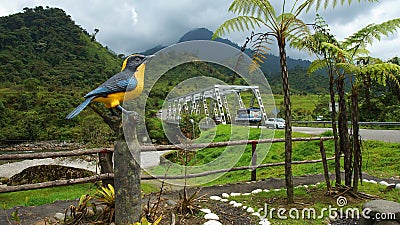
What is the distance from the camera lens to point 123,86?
A: 217 cm

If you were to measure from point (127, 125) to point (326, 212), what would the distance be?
236 cm

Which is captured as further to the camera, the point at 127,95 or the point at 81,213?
the point at 81,213

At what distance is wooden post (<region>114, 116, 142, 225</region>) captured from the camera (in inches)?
98.3

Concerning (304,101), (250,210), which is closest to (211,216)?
(250,210)

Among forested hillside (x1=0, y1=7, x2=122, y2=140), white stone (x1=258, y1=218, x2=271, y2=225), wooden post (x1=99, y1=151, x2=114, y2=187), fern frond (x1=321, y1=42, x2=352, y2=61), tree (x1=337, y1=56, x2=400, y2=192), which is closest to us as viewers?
white stone (x1=258, y1=218, x2=271, y2=225)

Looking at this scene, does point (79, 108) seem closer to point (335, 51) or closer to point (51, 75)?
point (335, 51)

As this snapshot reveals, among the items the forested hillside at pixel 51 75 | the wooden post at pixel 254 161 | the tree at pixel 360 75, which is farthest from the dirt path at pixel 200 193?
the forested hillside at pixel 51 75

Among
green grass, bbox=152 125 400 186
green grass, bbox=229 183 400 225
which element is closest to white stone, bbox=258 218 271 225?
green grass, bbox=229 183 400 225

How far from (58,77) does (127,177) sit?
3101cm

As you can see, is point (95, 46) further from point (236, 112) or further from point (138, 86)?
point (138, 86)

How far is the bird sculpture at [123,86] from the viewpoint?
7.12 ft

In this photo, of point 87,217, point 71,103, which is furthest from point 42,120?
point 87,217

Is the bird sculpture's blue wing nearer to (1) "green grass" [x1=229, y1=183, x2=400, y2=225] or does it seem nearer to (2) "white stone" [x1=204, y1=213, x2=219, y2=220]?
(2) "white stone" [x1=204, y1=213, x2=219, y2=220]

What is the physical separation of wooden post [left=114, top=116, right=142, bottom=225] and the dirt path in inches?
55.4
